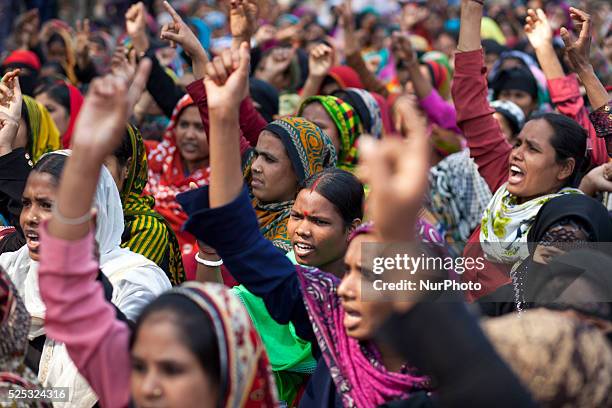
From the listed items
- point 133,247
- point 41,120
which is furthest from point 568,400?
point 41,120

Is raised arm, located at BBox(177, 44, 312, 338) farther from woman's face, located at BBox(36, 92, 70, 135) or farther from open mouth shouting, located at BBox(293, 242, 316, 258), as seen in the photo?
woman's face, located at BBox(36, 92, 70, 135)

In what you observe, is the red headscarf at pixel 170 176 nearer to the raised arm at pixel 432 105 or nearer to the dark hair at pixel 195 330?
the raised arm at pixel 432 105

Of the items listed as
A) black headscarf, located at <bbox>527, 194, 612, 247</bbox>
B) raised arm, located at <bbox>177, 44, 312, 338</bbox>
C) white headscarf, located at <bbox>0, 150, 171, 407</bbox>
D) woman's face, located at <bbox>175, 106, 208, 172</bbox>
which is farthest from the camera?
woman's face, located at <bbox>175, 106, 208, 172</bbox>

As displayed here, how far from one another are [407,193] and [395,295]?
35cm

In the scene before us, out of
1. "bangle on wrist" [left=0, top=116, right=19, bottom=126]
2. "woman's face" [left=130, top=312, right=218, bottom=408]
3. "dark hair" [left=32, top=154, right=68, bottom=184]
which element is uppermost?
"dark hair" [left=32, top=154, right=68, bottom=184]

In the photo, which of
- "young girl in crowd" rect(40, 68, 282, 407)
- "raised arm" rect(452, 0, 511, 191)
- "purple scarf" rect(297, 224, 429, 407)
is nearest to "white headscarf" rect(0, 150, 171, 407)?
"purple scarf" rect(297, 224, 429, 407)

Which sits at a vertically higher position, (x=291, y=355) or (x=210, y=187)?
(x=210, y=187)

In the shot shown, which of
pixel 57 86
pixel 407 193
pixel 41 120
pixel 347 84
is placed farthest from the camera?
pixel 347 84

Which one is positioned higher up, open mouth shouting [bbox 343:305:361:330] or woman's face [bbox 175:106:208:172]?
open mouth shouting [bbox 343:305:361:330]

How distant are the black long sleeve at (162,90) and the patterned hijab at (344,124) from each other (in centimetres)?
99

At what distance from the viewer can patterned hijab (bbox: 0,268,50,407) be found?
238cm

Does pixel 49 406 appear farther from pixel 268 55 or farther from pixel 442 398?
pixel 268 55

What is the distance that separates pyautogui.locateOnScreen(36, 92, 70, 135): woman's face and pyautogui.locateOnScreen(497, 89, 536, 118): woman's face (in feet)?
8.58

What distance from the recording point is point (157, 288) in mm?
3119
